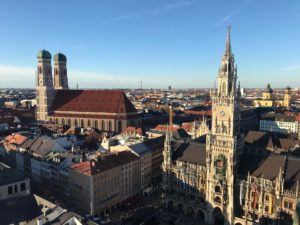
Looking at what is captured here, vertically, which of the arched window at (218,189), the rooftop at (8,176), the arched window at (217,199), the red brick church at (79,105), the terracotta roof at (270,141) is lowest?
the arched window at (217,199)

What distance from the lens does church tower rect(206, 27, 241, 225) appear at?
7688 cm

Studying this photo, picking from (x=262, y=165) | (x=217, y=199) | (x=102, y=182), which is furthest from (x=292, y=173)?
(x=102, y=182)

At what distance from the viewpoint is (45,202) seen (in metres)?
73.1

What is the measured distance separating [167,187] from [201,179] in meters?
11.8

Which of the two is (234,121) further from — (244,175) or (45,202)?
(45,202)

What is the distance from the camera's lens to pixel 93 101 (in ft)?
594

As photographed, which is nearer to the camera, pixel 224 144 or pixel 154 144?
pixel 224 144

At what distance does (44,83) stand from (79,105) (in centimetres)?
2768

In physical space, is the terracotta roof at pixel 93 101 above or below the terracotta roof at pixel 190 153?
above

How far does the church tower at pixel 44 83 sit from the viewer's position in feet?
611

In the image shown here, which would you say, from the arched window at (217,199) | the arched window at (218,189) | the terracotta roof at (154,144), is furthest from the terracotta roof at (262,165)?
the terracotta roof at (154,144)

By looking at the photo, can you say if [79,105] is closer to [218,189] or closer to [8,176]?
[8,176]

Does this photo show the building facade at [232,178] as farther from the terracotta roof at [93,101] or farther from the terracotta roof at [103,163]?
the terracotta roof at [93,101]

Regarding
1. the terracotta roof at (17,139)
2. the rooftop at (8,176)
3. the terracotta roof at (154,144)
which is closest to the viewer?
the rooftop at (8,176)
